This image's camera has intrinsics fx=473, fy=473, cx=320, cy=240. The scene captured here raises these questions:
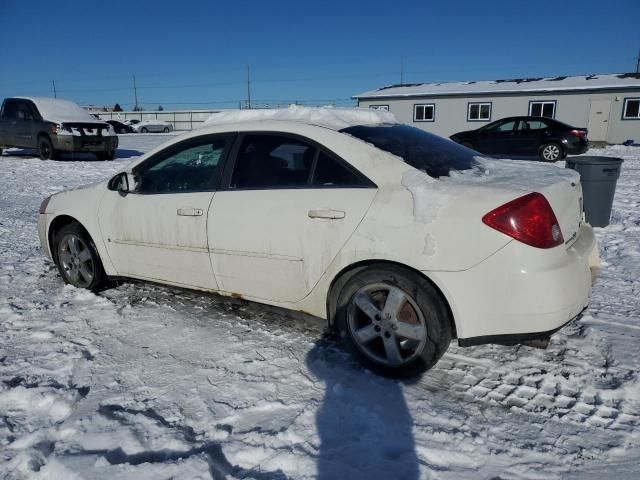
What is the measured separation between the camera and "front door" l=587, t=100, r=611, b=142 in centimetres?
2250

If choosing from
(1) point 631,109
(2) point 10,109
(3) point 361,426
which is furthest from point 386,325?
(1) point 631,109

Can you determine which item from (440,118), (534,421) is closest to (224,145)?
(534,421)

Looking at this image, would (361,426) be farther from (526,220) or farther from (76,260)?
(76,260)

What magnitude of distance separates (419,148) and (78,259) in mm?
3212

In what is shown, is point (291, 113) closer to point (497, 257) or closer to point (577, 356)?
point (497, 257)

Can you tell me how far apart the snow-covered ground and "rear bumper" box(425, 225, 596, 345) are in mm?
461

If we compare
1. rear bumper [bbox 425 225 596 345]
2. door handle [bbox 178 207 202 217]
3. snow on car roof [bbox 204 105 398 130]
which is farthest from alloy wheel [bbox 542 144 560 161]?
door handle [bbox 178 207 202 217]

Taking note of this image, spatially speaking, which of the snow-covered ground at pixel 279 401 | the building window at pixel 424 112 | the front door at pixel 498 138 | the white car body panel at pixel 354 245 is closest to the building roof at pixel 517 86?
the building window at pixel 424 112

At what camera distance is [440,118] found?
25562 mm

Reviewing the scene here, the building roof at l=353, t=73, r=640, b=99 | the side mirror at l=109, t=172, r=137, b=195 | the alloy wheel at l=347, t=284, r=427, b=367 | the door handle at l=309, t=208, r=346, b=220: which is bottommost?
the alloy wheel at l=347, t=284, r=427, b=367

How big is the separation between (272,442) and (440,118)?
25337 millimetres

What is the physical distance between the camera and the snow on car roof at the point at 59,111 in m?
14.6

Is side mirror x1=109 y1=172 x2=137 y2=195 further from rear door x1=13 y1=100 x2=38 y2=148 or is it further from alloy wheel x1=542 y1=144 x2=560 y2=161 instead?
alloy wheel x1=542 y1=144 x2=560 y2=161

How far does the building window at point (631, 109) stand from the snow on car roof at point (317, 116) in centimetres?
2338
